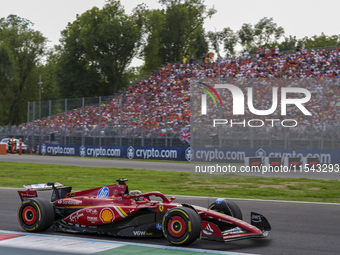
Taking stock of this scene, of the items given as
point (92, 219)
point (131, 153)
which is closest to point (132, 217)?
point (92, 219)

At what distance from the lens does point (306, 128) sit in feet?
65.7

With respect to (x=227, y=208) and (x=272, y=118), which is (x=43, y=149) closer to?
(x=272, y=118)

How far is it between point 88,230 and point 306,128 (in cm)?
1529

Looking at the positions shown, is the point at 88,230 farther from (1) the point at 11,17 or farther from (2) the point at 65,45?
(1) the point at 11,17

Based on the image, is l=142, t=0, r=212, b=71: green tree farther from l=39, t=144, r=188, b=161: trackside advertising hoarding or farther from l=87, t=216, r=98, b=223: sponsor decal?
l=87, t=216, r=98, b=223: sponsor decal

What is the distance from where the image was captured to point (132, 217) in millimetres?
6215

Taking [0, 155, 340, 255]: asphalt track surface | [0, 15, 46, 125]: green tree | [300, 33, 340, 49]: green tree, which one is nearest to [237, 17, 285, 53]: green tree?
[300, 33, 340, 49]: green tree

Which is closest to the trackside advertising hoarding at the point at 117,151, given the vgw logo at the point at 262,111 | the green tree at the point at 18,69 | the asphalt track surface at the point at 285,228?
the vgw logo at the point at 262,111

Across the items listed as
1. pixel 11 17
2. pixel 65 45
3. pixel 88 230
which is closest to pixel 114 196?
pixel 88 230

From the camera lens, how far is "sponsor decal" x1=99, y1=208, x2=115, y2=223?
627 cm

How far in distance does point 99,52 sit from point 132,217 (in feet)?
158

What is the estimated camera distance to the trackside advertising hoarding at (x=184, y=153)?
773 inches

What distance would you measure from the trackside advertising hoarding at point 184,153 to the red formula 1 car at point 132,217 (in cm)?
1065

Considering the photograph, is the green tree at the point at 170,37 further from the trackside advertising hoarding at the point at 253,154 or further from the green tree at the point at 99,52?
the trackside advertising hoarding at the point at 253,154
